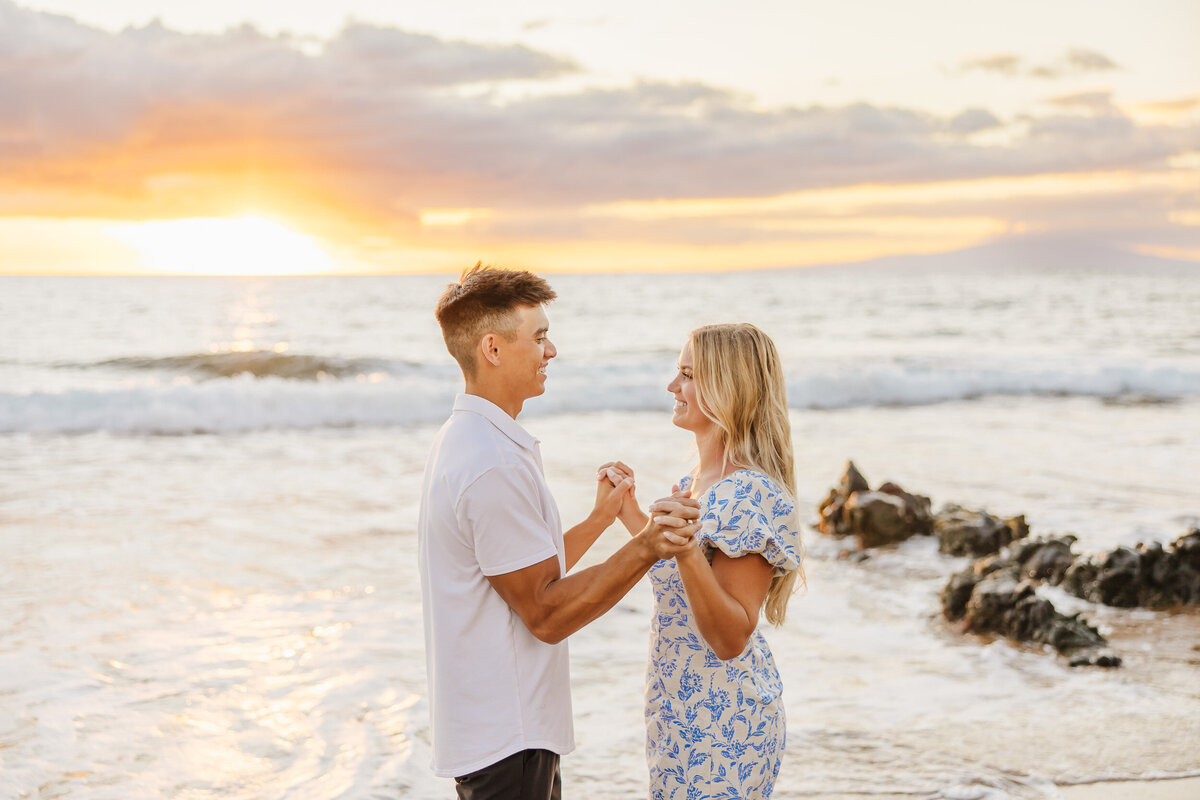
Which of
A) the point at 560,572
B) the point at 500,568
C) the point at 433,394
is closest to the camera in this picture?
the point at 500,568

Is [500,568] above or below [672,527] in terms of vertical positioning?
below

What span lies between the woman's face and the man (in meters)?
0.55

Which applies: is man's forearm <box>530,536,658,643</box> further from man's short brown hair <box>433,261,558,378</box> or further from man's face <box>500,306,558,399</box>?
man's short brown hair <box>433,261,558,378</box>

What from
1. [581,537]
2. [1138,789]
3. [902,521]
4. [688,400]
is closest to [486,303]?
[688,400]

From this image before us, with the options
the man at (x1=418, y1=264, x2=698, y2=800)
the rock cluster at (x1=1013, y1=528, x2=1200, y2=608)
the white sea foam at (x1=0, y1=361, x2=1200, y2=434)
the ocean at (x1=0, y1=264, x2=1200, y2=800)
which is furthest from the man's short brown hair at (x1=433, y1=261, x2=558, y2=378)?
the white sea foam at (x1=0, y1=361, x2=1200, y2=434)

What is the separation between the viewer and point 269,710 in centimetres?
600

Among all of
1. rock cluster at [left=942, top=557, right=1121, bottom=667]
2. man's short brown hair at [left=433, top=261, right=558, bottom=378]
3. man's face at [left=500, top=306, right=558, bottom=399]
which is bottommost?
rock cluster at [left=942, top=557, right=1121, bottom=667]

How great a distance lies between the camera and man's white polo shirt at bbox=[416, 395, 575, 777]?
2.69m

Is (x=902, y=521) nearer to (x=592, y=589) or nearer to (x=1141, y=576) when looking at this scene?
(x=1141, y=576)

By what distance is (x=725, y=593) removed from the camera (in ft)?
9.37

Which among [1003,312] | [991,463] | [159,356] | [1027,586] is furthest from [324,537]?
[1003,312]

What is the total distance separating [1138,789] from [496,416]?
4.16 metres

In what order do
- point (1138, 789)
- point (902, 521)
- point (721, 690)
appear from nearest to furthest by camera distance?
point (721, 690) < point (1138, 789) < point (902, 521)

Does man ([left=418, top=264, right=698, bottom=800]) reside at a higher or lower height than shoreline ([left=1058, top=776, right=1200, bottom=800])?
higher
